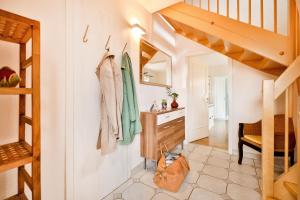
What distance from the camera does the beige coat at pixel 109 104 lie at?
4.41 ft

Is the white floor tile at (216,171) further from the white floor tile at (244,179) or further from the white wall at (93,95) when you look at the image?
the white wall at (93,95)

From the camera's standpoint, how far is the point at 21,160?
2.18ft

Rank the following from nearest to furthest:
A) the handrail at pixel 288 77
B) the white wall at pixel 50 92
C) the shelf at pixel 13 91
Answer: the shelf at pixel 13 91 < the white wall at pixel 50 92 < the handrail at pixel 288 77

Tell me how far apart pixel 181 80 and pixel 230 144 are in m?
1.63

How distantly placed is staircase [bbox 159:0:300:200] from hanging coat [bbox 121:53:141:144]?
120cm

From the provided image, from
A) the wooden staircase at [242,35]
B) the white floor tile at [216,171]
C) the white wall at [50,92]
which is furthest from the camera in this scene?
the white floor tile at [216,171]

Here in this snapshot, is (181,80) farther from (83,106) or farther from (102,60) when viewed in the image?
(83,106)

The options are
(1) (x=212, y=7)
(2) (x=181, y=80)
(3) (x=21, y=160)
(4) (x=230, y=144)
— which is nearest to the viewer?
(3) (x=21, y=160)

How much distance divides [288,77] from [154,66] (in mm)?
1832

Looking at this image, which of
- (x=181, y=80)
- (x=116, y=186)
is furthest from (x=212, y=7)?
Result: (x=116, y=186)

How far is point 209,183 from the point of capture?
1784 millimetres

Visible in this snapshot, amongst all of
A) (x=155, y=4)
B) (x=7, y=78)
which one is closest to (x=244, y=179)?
(x=7, y=78)

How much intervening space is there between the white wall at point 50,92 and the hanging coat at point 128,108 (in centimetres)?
57

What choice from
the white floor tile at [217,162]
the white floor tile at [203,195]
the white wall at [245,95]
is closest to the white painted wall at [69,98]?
the white floor tile at [203,195]
